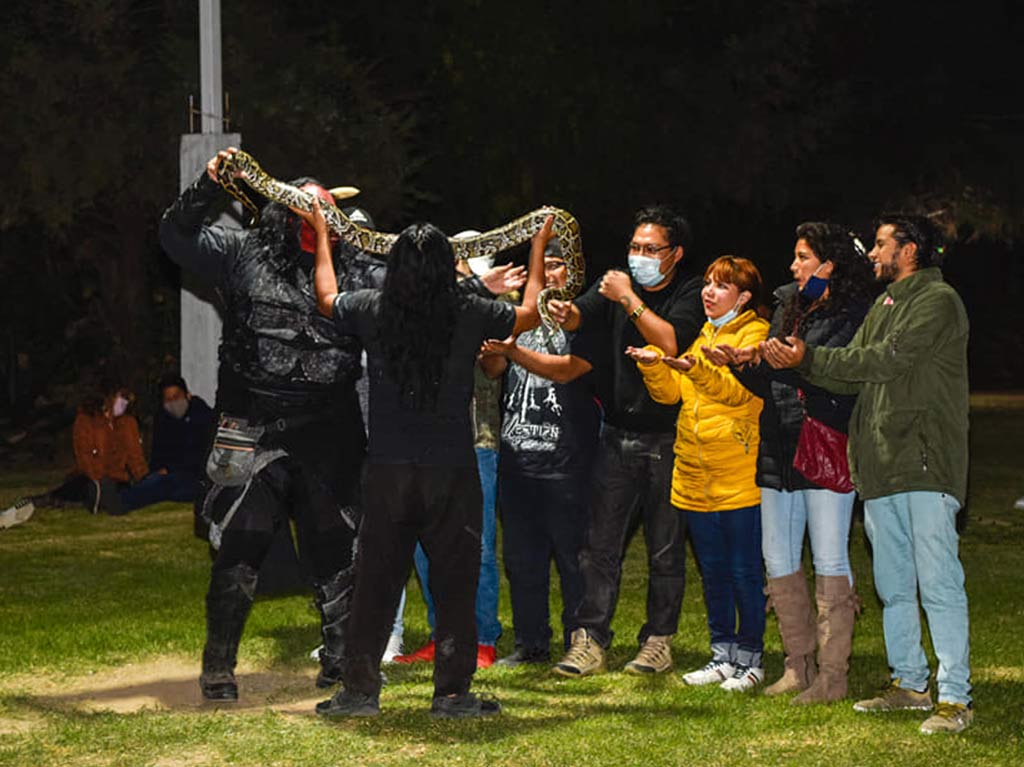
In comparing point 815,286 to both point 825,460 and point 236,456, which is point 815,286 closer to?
point 825,460

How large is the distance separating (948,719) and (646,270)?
2516mm

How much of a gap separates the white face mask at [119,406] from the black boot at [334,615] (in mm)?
8038

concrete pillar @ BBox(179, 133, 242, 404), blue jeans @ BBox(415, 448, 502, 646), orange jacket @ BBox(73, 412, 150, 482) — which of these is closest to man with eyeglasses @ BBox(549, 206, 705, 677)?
blue jeans @ BBox(415, 448, 502, 646)

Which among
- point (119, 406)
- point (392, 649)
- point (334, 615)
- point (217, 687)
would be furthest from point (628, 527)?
point (119, 406)

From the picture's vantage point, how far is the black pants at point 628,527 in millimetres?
8570

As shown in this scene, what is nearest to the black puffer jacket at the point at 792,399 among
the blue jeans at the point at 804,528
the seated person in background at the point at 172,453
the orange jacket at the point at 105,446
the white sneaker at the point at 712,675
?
the blue jeans at the point at 804,528

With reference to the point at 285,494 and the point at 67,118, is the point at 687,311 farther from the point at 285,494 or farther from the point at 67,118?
the point at 67,118

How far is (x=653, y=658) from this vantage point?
8.63m

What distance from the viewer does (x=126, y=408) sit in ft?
52.8

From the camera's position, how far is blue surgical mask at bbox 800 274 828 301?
7.82 m

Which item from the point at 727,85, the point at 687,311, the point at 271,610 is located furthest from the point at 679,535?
the point at 727,85

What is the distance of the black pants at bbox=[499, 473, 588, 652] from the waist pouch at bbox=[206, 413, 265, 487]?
1468 mm

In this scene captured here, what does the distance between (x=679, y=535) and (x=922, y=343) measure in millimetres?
1860

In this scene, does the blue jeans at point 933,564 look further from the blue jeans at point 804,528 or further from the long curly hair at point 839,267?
the long curly hair at point 839,267
